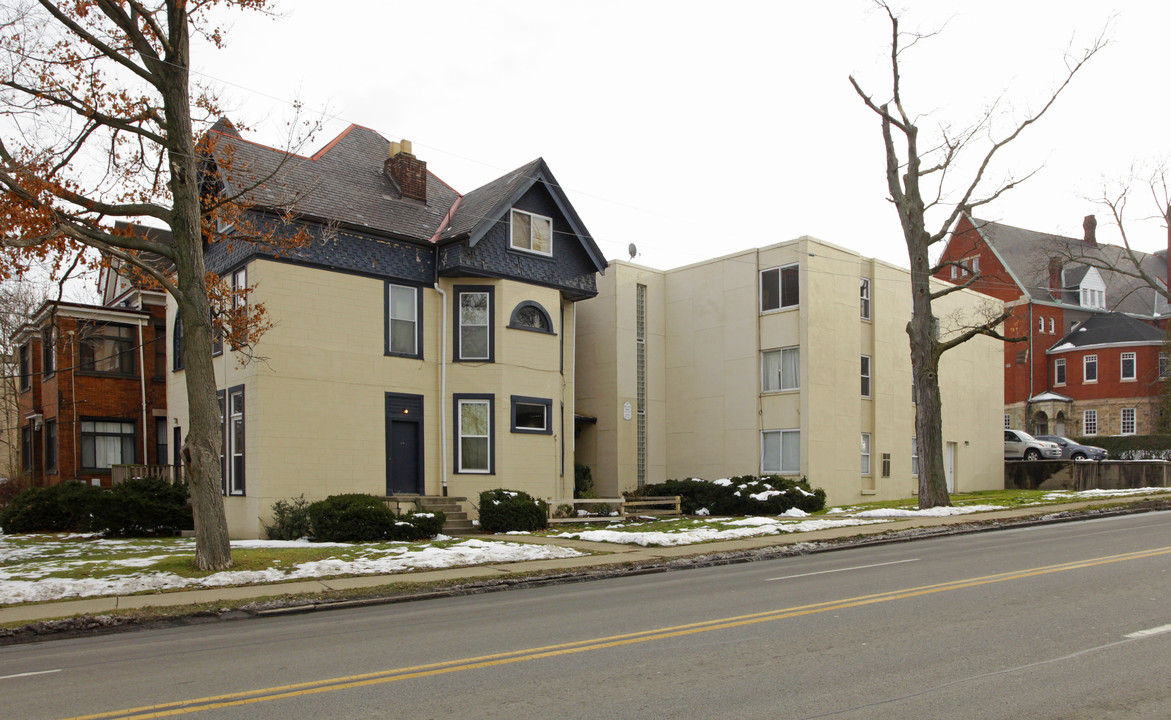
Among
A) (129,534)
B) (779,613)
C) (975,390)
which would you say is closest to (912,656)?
(779,613)

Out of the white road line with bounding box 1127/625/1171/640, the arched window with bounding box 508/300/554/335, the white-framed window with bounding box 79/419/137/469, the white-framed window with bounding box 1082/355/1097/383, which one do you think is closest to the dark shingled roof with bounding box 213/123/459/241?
the arched window with bounding box 508/300/554/335

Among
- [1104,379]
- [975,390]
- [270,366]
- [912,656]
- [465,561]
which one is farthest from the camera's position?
[1104,379]

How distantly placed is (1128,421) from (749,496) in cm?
4298

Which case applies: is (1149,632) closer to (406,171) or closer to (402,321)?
(402,321)

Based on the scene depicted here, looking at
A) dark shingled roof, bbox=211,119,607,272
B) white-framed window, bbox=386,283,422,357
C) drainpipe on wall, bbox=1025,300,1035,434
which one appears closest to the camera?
dark shingled roof, bbox=211,119,607,272

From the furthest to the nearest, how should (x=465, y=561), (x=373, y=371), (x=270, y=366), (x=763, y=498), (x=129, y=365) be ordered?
(x=129, y=365) < (x=763, y=498) < (x=373, y=371) < (x=270, y=366) < (x=465, y=561)

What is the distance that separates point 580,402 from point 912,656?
991 inches

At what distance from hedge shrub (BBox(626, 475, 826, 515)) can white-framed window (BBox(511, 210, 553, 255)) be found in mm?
8870

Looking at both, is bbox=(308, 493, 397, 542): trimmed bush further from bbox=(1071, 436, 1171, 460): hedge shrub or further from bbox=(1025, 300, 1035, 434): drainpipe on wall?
bbox=(1025, 300, 1035, 434): drainpipe on wall

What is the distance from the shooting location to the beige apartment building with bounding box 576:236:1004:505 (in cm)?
3012

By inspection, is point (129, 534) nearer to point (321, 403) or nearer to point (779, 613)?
point (321, 403)

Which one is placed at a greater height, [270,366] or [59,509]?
[270,366]

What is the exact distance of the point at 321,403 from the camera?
21.9 meters

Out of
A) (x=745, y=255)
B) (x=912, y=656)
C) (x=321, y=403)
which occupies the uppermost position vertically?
(x=745, y=255)
